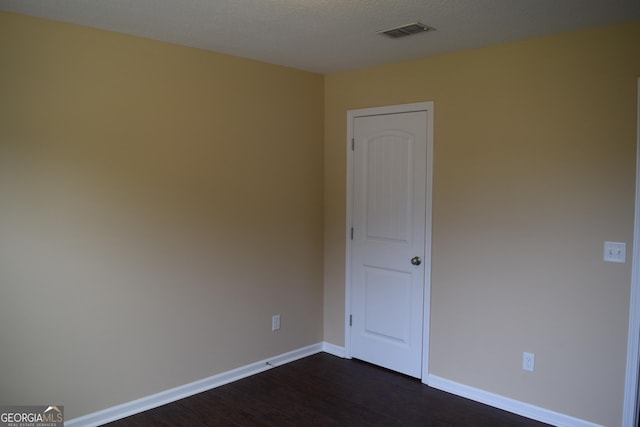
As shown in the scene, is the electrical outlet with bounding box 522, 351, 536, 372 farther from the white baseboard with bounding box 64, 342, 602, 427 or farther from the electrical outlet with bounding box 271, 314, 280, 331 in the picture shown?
the electrical outlet with bounding box 271, 314, 280, 331

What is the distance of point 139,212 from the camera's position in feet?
10.2

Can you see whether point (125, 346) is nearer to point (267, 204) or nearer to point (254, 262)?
point (254, 262)

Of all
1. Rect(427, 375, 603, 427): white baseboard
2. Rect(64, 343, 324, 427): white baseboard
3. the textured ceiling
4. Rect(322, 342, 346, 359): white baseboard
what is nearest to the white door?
Rect(322, 342, 346, 359): white baseboard

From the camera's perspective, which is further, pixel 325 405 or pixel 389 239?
pixel 389 239

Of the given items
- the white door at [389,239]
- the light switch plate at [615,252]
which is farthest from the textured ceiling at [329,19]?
the light switch plate at [615,252]

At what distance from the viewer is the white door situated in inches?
144

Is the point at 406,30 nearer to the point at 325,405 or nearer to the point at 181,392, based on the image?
the point at 325,405

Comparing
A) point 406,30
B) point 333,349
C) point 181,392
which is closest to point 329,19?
point 406,30

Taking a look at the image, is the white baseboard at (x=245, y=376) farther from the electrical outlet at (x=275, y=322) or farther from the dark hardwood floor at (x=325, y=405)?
the electrical outlet at (x=275, y=322)

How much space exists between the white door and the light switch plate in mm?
1203

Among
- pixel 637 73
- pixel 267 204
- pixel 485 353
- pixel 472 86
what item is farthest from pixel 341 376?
pixel 637 73

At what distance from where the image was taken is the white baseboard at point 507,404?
2.98 m

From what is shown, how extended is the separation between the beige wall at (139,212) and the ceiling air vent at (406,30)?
1174 millimetres

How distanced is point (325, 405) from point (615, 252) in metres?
2.06
